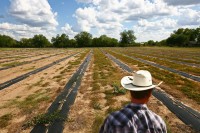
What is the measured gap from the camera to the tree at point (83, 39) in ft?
468

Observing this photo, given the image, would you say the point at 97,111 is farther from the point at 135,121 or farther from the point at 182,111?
the point at 135,121

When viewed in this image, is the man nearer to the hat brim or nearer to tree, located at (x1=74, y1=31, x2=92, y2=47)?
the hat brim

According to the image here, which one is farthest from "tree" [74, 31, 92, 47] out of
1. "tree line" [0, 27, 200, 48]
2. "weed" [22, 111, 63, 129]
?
"weed" [22, 111, 63, 129]

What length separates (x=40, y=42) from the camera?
14975cm

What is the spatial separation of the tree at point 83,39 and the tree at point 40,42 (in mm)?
18569

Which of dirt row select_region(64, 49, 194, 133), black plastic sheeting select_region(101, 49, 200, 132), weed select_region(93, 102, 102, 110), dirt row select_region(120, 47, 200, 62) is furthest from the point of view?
dirt row select_region(120, 47, 200, 62)

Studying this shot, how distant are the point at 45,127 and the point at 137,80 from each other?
484 cm

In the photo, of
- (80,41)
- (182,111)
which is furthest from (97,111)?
(80,41)

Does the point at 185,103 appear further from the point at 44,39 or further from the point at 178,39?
the point at 44,39

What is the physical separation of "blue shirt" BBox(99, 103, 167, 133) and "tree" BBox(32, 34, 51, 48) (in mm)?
150623

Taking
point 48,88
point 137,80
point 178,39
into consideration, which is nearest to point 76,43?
point 178,39

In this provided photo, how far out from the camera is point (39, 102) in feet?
32.1

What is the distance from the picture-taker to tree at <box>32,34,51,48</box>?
149 meters

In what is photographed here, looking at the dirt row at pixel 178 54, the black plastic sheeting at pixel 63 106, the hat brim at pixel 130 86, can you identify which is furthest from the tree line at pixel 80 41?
the hat brim at pixel 130 86
